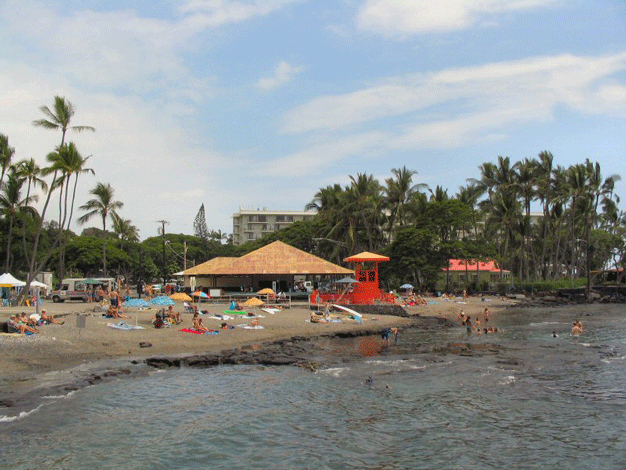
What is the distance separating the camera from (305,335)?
30.2 metres

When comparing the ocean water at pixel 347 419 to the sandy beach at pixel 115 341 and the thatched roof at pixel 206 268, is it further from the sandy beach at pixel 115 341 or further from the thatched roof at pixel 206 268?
the thatched roof at pixel 206 268

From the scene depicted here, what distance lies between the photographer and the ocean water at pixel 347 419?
480 inches

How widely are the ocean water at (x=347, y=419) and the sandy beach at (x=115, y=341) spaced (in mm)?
2375

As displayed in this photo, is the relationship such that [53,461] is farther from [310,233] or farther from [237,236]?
[237,236]

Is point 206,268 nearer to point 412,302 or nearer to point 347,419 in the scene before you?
point 412,302

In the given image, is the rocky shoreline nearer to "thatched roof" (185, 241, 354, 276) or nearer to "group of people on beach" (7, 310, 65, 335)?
"group of people on beach" (7, 310, 65, 335)

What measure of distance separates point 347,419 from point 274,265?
31122 mm

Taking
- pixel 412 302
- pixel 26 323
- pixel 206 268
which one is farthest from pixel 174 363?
pixel 412 302

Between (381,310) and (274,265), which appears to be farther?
(274,265)

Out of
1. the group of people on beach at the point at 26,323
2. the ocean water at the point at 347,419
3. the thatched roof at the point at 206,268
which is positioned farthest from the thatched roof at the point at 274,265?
the ocean water at the point at 347,419

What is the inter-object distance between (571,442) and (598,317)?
3591 cm

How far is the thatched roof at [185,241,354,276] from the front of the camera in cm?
4494

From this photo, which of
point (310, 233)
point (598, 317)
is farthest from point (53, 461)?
point (310, 233)

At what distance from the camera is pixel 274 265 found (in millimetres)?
45875
